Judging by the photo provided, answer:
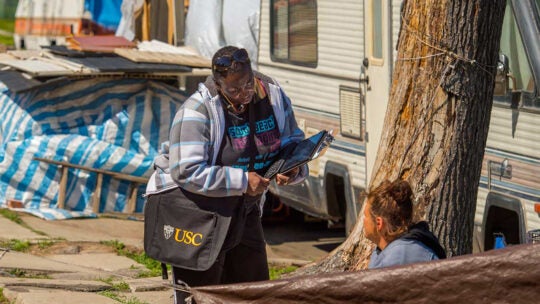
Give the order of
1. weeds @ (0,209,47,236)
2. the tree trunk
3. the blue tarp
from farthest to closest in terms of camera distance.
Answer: the blue tarp < weeds @ (0,209,47,236) < the tree trunk

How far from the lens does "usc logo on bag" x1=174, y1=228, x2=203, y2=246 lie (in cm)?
515

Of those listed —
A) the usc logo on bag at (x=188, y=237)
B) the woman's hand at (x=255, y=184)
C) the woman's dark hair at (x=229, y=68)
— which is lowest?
the usc logo on bag at (x=188, y=237)

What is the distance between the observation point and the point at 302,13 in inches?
403

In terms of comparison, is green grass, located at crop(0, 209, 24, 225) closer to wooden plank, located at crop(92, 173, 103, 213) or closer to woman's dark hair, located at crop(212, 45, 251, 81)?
wooden plank, located at crop(92, 173, 103, 213)

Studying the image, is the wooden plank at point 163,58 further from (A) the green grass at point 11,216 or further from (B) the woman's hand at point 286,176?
(B) the woman's hand at point 286,176

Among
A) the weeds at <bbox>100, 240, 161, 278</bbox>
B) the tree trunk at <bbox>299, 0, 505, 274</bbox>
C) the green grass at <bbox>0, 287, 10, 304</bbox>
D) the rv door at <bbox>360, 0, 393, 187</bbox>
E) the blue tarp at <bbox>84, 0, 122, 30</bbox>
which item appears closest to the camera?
the tree trunk at <bbox>299, 0, 505, 274</bbox>

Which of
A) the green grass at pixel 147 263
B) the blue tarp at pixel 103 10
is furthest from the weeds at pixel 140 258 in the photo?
the blue tarp at pixel 103 10

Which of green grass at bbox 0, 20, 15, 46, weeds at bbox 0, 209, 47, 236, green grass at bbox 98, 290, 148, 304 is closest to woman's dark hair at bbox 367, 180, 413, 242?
green grass at bbox 98, 290, 148, 304

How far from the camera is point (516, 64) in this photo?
752cm

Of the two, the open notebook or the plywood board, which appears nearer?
the open notebook

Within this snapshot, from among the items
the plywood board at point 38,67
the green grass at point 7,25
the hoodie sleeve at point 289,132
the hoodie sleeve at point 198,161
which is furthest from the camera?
the green grass at point 7,25

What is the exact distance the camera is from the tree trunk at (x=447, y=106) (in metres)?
6.08

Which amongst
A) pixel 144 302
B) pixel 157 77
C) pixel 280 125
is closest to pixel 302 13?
pixel 157 77

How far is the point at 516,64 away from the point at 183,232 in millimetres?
3249
